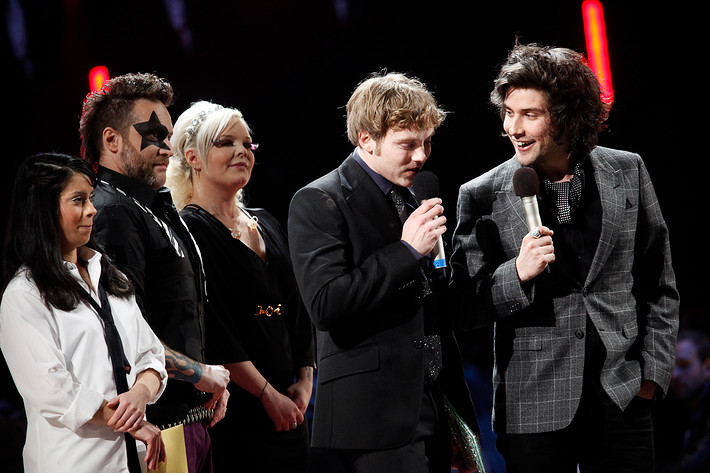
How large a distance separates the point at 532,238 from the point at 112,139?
137cm

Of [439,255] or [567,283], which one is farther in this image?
[567,283]

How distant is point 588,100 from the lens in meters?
2.48

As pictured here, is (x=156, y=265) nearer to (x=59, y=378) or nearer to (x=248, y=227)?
(x=59, y=378)

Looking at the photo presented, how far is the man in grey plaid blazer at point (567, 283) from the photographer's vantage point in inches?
89.0

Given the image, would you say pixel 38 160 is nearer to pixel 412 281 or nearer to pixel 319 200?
pixel 319 200

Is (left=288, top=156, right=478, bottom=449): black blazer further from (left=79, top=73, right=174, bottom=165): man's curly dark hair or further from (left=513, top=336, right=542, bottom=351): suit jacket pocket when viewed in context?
(left=79, top=73, right=174, bottom=165): man's curly dark hair

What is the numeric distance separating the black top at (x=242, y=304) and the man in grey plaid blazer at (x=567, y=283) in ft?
2.43

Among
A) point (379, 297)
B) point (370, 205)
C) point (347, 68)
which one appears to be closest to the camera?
point (379, 297)

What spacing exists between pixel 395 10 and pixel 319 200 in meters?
3.80

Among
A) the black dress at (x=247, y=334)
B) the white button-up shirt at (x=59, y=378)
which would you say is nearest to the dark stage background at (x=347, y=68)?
the black dress at (x=247, y=334)

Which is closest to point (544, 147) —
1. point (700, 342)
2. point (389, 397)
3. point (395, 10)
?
point (389, 397)

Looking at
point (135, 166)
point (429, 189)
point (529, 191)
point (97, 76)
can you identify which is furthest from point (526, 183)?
point (97, 76)

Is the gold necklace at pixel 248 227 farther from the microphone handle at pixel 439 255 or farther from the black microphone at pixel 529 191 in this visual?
the black microphone at pixel 529 191

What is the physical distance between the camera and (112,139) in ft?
8.05
